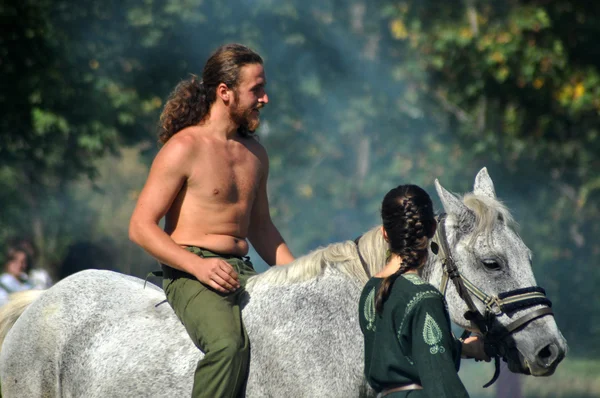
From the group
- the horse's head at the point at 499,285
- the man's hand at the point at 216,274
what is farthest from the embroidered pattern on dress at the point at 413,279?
the man's hand at the point at 216,274

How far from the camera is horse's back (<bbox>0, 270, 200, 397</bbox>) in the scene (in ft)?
13.8

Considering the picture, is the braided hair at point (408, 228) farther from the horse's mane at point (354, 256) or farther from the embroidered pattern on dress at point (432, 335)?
the horse's mane at point (354, 256)

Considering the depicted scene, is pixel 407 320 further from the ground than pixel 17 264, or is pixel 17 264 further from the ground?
pixel 407 320

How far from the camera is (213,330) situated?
393 centimetres

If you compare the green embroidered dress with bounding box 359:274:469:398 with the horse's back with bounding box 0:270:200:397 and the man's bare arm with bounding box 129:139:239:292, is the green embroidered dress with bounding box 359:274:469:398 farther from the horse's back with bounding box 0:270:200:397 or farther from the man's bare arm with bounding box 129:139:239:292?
the horse's back with bounding box 0:270:200:397

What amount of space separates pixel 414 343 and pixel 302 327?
863 millimetres

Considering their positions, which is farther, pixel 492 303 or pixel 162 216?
pixel 162 216

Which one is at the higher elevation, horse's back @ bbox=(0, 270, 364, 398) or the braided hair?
the braided hair

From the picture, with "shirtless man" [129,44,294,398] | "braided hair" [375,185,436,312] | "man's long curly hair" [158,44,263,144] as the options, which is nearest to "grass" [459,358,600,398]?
"shirtless man" [129,44,294,398]

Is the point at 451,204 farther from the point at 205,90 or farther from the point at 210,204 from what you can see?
the point at 205,90

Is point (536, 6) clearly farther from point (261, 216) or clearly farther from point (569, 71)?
point (261, 216)

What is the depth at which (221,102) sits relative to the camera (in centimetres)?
438

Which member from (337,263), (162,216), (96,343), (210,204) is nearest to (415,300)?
(337,263)

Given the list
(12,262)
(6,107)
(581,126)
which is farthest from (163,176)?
(6,107)
